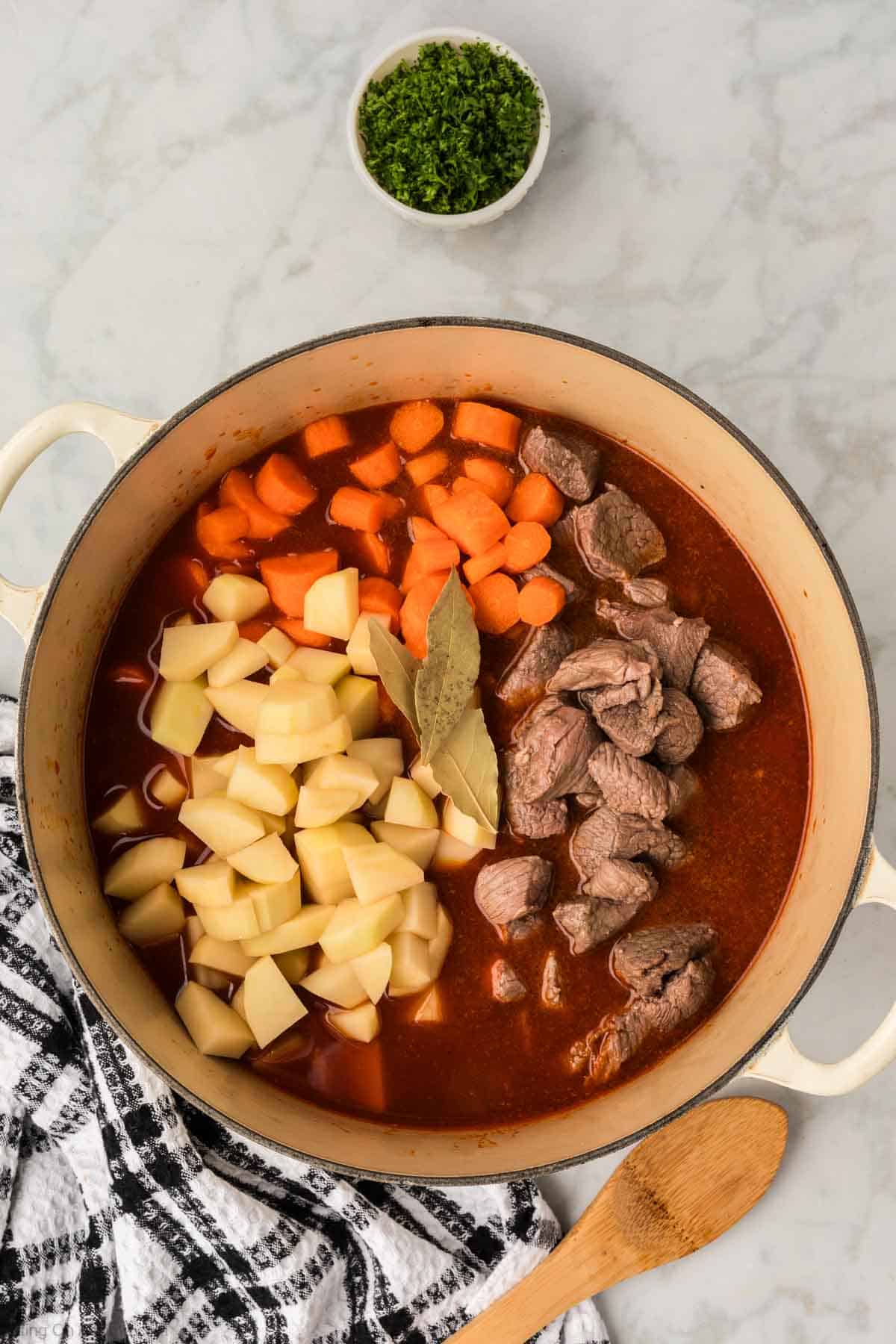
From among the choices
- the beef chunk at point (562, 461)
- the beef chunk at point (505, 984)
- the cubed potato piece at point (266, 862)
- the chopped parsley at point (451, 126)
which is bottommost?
the beef chunk at point (505, 984)

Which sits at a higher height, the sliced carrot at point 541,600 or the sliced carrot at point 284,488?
the sliced carrot at point 284,488

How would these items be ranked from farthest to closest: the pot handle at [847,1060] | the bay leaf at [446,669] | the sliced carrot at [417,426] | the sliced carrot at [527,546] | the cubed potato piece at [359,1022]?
1. the sliced carrot at [417,426]
2. the sliced carrot at [527,546]
3. the cubed potato piece at [359,1022]
4. the bay leaf at [446,669]
5. the pot handle at [847,1060]

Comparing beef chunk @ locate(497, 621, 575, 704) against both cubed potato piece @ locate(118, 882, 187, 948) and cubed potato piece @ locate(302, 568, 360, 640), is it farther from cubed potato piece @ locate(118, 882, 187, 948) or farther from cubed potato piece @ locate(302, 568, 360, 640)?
cubed potato piece @ locate(118, 882, 187, 948)

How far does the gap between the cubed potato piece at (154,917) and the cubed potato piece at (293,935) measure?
0.60ft

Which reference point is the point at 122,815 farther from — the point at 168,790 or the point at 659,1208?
the point at 659,1208

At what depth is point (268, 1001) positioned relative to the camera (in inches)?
104

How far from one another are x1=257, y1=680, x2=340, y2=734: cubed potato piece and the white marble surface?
2.55ft

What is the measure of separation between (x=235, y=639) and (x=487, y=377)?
2.82ft

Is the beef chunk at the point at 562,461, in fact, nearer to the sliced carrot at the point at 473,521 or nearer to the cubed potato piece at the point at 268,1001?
the sliced carrot at the point at 473,521

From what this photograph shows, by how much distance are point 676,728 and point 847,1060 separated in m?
0.78

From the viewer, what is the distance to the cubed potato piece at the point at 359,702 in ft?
8.95

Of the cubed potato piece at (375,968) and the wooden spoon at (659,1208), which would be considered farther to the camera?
the wooden spoon at (659,1208)

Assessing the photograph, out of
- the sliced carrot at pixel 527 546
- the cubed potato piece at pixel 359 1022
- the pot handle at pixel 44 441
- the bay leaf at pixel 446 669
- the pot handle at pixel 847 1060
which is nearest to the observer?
the pot handle at pixel 847 1060

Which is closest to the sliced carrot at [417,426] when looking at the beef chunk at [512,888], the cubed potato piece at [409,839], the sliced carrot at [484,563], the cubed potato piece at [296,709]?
the sliced carrot at [484,563]
